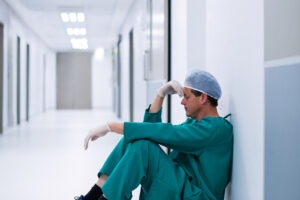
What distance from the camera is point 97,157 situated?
189 inches

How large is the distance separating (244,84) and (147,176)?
0.74 m

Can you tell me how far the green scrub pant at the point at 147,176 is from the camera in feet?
6.38

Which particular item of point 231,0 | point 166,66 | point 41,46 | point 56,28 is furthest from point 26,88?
point 231,0

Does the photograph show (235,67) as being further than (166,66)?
No

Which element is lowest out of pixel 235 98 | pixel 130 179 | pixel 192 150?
pixel 130 179

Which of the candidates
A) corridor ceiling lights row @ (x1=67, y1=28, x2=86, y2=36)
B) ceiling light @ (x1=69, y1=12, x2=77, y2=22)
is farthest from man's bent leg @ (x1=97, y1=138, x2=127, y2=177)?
corridor ceiling lights row @ (x1=67, y1=28, x2=86, y2=36)

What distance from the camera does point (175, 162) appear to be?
2.19 metres

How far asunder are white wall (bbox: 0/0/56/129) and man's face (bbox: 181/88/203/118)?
6454 millimetres

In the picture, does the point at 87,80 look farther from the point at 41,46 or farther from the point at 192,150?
the point at 192,150

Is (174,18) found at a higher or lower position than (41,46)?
lower

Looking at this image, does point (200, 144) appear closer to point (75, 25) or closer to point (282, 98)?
point (282, 98)

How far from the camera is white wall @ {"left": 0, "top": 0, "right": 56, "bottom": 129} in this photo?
8.07 meters

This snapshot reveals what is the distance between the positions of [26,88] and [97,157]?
24.1ft

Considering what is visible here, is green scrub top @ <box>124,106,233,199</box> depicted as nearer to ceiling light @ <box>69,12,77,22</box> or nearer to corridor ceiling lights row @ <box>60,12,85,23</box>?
corridor ceiling lights row @ <box>60,12,85,23</box>
